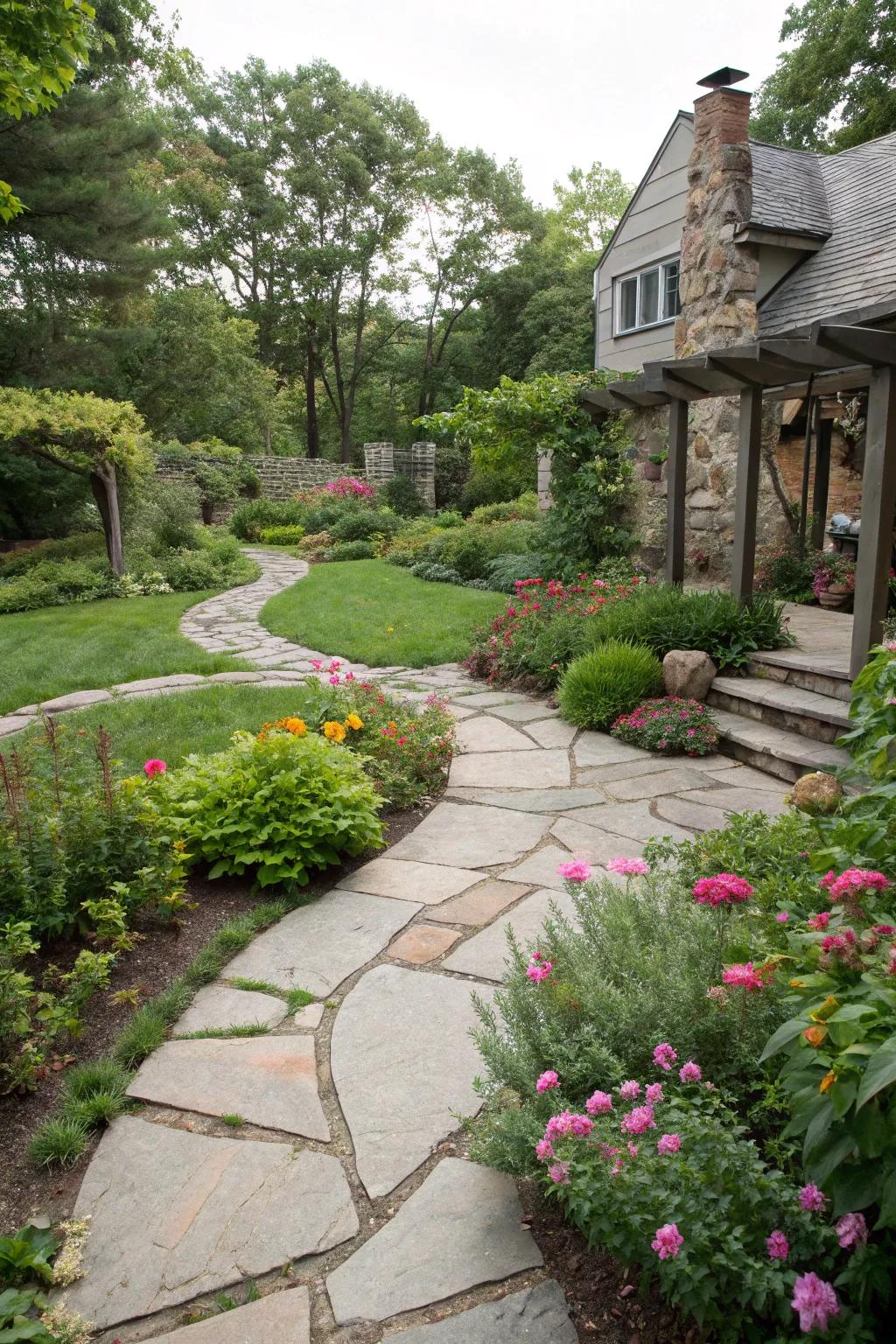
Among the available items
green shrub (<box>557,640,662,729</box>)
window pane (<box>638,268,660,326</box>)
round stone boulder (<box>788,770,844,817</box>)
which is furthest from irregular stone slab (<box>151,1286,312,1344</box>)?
window pane (<box>638,268,660,326</box>)

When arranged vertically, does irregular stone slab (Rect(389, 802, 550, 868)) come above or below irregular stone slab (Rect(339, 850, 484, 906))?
above

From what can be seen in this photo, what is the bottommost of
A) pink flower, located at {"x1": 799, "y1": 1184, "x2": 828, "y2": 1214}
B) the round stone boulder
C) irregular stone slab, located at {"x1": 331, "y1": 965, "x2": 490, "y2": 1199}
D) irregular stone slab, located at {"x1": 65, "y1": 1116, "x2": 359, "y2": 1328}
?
irregular stone slab, located at {"x1": 65, "y1": 1116, "x2": 359, "y2": 1328}

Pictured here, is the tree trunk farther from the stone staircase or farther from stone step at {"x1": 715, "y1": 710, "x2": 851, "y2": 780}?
stone step at {"x1": 715, "y1": 710, "x2": 851, "y2": 780}

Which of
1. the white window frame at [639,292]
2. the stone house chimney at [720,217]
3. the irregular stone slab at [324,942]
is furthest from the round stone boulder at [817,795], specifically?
the white window frame at [639,292]

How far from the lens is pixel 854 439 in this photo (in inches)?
360

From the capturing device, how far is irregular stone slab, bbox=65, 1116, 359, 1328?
1498 millimetres

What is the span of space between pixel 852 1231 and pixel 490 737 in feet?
12.4

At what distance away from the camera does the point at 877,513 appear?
166 inches

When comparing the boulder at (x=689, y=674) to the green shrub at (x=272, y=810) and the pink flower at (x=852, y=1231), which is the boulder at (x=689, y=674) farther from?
the pink flower at (x=852, y=1231)

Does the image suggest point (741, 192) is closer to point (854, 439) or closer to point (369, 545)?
point (854, 439)

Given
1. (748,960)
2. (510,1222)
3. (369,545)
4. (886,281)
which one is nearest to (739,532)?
(886,281)

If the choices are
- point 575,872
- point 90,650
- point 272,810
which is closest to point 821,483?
point 90,650

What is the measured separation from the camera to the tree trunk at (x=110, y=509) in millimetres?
10750

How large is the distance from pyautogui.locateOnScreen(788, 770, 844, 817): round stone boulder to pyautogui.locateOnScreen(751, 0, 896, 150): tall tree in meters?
16.6
